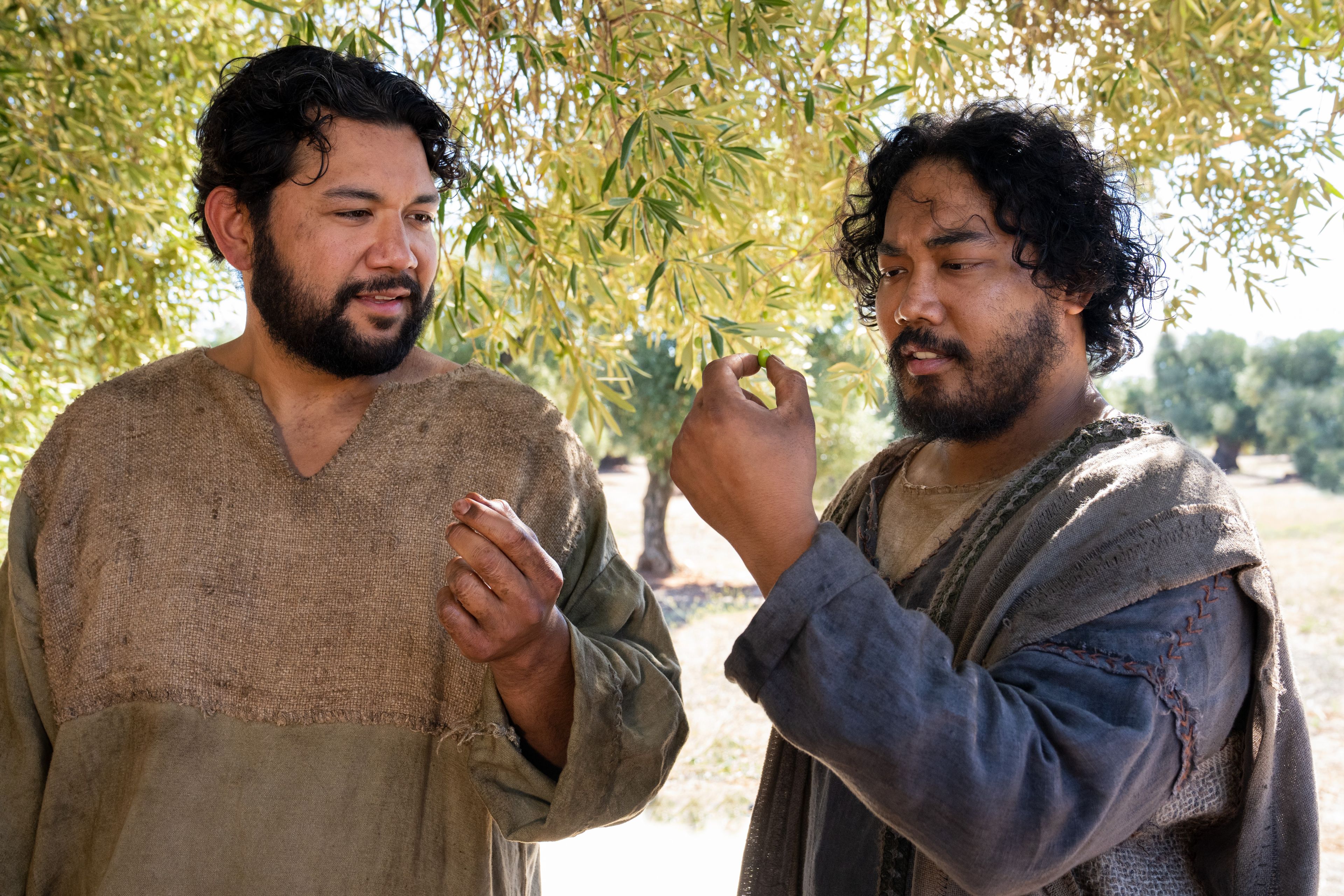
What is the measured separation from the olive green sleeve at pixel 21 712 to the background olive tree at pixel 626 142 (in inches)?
40.1

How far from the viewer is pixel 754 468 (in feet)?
4.16

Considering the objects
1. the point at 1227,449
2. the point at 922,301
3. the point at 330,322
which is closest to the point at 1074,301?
the point at 922,301

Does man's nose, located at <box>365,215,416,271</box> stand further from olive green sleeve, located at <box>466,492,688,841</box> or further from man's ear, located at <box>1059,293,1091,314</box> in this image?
man's ear, located at <box>1059,293,1091,314</box>

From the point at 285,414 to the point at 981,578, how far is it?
1236mm

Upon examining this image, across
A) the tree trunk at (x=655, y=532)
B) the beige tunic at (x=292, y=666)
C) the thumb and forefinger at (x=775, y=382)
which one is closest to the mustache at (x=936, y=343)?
the thumb and forefinger at (x=775, y=382)

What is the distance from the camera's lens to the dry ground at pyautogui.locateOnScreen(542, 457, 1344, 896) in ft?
17.1

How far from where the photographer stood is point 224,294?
13.5ft

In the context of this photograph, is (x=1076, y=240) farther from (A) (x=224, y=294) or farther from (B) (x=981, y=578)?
(A) (x=224, y=294)

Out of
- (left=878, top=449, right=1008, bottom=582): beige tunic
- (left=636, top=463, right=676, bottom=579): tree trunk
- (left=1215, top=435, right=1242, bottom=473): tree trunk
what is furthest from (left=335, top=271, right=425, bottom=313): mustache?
(left=1215, top=435, right=1242, bottom=473): tree trunk

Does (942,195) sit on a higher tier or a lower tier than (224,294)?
lower

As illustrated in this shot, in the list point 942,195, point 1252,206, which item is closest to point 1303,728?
point 942,195

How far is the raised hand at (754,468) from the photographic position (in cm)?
126

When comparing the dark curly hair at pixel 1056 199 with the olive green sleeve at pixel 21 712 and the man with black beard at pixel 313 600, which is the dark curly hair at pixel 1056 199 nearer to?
the man with black beard at pixel 313 600

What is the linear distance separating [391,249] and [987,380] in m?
0.99
